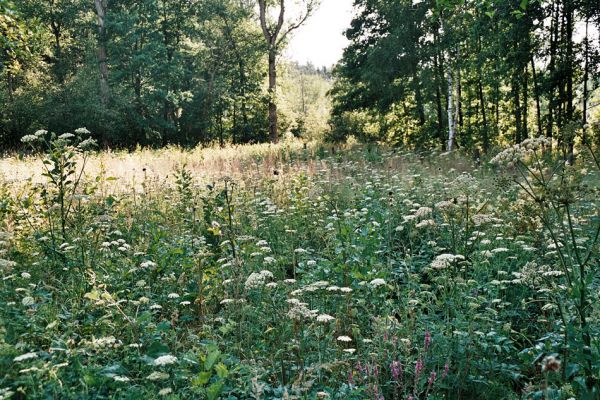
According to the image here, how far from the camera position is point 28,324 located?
3.06m

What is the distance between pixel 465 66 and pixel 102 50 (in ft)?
Answer: 75.0

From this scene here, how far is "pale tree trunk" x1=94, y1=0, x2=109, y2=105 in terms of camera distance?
28337 millimetres

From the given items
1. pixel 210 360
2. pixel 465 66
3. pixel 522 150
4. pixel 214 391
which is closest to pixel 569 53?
pixel 465 66

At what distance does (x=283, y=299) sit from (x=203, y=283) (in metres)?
0.88

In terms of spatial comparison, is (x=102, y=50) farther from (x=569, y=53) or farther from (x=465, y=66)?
(x=569, y=53)

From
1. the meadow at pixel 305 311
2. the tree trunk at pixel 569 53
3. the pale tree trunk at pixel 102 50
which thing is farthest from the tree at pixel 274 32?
the meadow at pixel 305 311

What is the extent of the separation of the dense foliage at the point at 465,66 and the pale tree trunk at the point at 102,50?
51.7 feet

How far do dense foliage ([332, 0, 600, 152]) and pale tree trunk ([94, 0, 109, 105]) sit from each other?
15.7 m

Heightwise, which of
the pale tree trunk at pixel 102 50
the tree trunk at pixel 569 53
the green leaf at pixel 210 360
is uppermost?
the pale tree trunk at pixel 102 50

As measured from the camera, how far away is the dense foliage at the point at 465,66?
15852 mm

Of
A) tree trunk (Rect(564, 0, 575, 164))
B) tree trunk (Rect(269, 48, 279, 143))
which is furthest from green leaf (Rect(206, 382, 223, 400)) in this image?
tree trunk (Rect(269, 48, 279, 143))

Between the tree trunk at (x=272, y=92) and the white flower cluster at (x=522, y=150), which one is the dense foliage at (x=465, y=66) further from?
the tree trunk at (x=272, y=92)

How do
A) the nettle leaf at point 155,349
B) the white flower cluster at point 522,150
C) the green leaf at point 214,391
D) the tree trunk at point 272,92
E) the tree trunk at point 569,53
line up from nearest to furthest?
the green leaf at point 214,391, the nettle leaf at point 155,349, the white flower cluster at point 522,150, the tree trunk at point 569,53, the tree trunk at point 272,92

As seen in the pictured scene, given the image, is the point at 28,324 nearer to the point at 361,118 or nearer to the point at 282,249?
the point at 282,249
